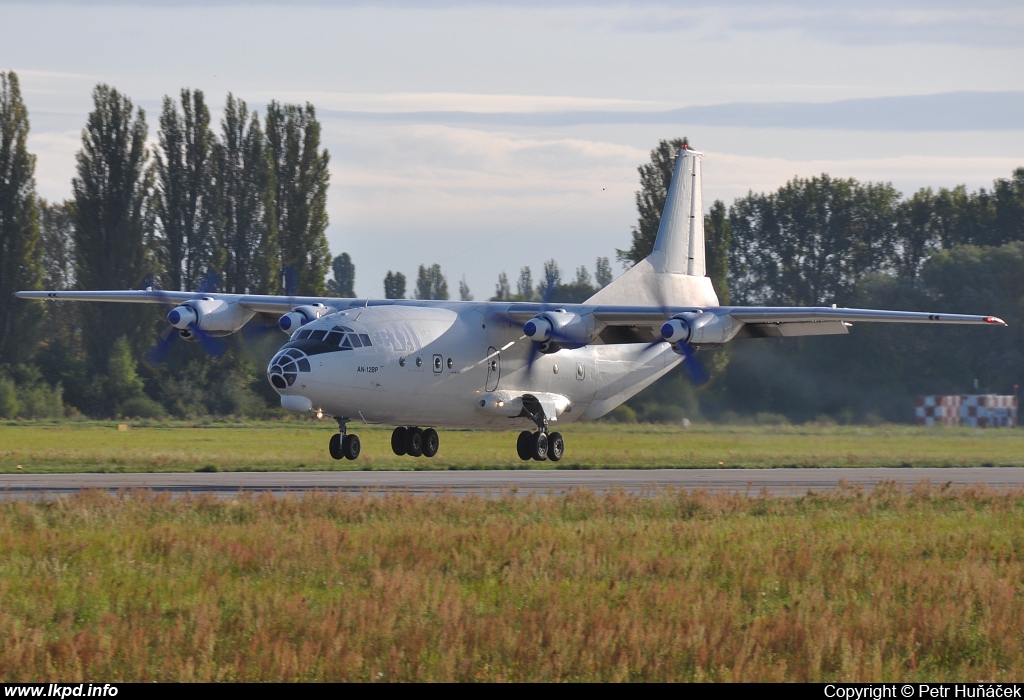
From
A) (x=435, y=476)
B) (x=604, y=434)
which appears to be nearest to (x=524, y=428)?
(x=435, y=476)

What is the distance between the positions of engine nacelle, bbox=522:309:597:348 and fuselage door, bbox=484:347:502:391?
3.33 ft

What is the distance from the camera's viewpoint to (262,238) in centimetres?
6394

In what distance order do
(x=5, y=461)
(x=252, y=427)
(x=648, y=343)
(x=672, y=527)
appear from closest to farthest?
(x=672, y=527) < (x=5, y=461) < (x=648, y=343) < (x=252, y=427)

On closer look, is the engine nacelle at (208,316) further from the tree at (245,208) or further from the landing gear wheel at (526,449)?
the tree at (245,208)

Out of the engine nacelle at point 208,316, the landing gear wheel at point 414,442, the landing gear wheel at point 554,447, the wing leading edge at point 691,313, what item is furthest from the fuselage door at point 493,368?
the engine nacelle at point 208,316

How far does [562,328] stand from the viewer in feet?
105

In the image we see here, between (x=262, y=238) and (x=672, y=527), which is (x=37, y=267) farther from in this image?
(x=672, y=527)

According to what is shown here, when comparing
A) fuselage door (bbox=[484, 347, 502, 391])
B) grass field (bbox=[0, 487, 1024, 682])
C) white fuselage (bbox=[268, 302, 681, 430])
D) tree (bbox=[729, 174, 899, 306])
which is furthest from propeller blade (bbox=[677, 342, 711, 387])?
tree (bbox=[729, 174, 899, 306])

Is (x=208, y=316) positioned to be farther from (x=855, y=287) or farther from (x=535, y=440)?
(x=855, y=287)

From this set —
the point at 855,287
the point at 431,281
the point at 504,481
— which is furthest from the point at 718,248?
the point at 431,281

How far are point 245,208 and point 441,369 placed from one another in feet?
123

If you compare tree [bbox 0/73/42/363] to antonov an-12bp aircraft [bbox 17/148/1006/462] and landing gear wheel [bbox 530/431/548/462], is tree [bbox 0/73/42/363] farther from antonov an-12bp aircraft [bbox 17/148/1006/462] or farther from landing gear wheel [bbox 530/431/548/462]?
landing gear wheel [bbox 530/431/548/462]

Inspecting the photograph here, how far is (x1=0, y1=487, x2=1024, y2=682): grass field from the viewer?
1024cm

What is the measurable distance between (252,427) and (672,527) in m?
35.6
